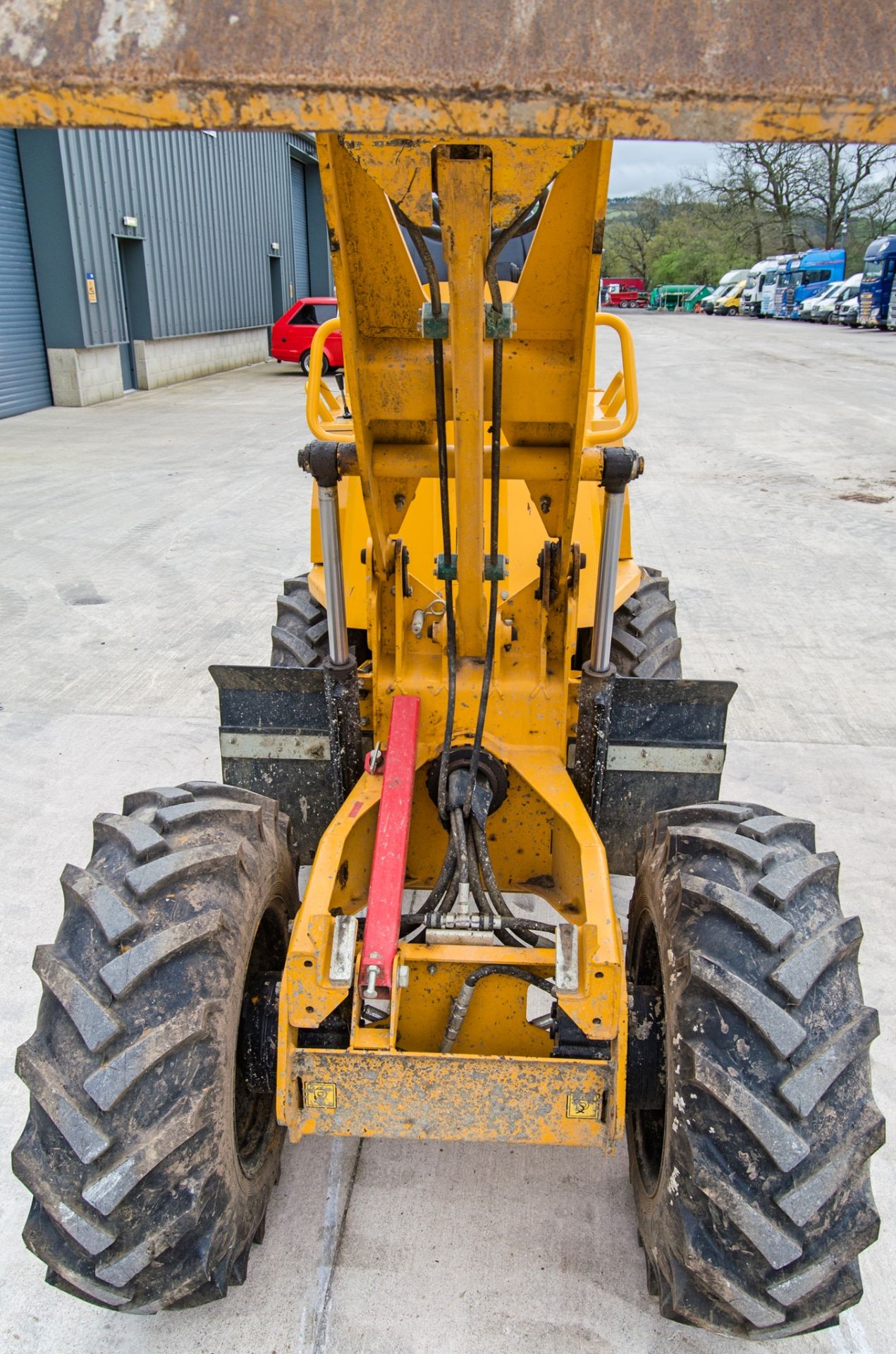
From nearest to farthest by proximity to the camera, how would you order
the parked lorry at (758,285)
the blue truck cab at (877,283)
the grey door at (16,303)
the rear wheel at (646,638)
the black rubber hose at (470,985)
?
the black rubber hose at (470,985) < the rear wheel at (646,638) < the grey door at (16,303) < the blue truck cab at (877,283) < the parked lorry at (758,285)

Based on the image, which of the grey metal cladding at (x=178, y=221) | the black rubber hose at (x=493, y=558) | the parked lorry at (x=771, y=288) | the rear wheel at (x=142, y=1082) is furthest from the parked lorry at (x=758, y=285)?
the rear wheel at (x=142, y=1082)

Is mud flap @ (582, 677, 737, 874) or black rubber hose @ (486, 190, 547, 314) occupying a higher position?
black rubber hose @ (486, 190, 547, 314)

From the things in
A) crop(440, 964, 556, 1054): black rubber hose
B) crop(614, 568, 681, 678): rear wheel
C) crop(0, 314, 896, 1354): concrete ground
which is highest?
crop(614, 568, 681, 678): rear wheel

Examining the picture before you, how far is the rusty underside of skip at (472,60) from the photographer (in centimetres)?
123

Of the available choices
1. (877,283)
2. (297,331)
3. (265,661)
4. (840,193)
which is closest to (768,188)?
(840,193)

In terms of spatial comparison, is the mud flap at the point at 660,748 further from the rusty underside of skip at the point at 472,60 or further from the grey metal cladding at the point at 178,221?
the grey metal cladding at the point at 178,221

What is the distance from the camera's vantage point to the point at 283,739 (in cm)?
366

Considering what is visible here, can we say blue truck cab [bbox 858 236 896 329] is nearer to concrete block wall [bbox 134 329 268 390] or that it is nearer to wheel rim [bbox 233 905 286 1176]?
concrete block wall [bbox 134 329 268 390]

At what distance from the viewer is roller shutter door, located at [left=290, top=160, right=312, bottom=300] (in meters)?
31.7

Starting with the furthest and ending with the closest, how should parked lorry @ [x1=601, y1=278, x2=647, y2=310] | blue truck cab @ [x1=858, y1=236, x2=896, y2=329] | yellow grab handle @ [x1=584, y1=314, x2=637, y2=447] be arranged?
parked lorry @ [x1=601, y1=278, x2=647, y2=310]
blue truck cab @ [x1=858, y1=236, x2=896, y2=329]
yellow grab handle @ [x1=584, y1=314, x2=637, y2=447]

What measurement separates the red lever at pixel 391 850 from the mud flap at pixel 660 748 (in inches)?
29.7

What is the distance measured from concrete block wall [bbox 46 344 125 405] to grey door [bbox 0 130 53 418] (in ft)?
1.06

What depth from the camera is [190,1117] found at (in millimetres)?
2225

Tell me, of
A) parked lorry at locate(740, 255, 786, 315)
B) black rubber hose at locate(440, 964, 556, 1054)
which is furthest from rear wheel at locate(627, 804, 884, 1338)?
parked lorry at locate(740, 255, 786, 315)
